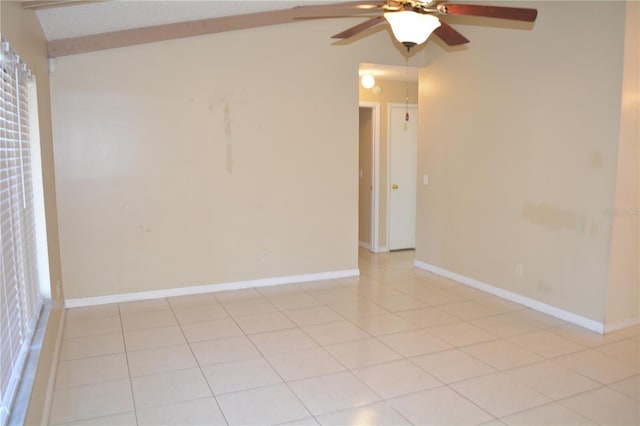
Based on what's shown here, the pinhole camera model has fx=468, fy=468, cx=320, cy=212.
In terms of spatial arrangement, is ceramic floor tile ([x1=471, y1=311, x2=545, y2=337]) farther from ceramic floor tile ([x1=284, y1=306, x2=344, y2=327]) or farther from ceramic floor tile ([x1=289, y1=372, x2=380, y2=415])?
ceramic floor tile ([x1=289, y1=372, x2=380, y2=415])

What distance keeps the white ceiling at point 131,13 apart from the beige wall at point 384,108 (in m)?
2.24

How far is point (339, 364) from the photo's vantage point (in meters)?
3.10

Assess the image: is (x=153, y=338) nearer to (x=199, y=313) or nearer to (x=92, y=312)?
(x=199, y=313)

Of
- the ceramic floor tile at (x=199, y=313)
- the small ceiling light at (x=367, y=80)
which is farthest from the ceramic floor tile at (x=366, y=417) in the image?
the small ceiling light at (x=367, y=80)

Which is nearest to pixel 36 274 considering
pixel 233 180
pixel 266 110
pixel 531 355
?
pixel 233 180

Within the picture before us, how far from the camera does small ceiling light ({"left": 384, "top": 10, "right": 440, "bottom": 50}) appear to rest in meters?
2.63

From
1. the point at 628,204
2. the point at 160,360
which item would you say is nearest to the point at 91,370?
the point at 160,360

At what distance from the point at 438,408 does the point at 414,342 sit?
36.0 inches

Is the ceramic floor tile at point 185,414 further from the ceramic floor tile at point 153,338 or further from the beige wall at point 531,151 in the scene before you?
the beige wall at point 531,151

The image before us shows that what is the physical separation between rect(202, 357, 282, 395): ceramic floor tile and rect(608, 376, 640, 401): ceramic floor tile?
2.03 meters

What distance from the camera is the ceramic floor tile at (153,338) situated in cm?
343

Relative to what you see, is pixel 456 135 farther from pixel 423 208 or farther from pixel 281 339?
pixel 281 339

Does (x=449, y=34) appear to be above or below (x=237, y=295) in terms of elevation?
above

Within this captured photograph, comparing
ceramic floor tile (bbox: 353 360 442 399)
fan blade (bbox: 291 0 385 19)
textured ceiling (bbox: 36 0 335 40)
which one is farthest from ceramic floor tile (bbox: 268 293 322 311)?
textured ceiling (bbox: 36 0 335 40)
